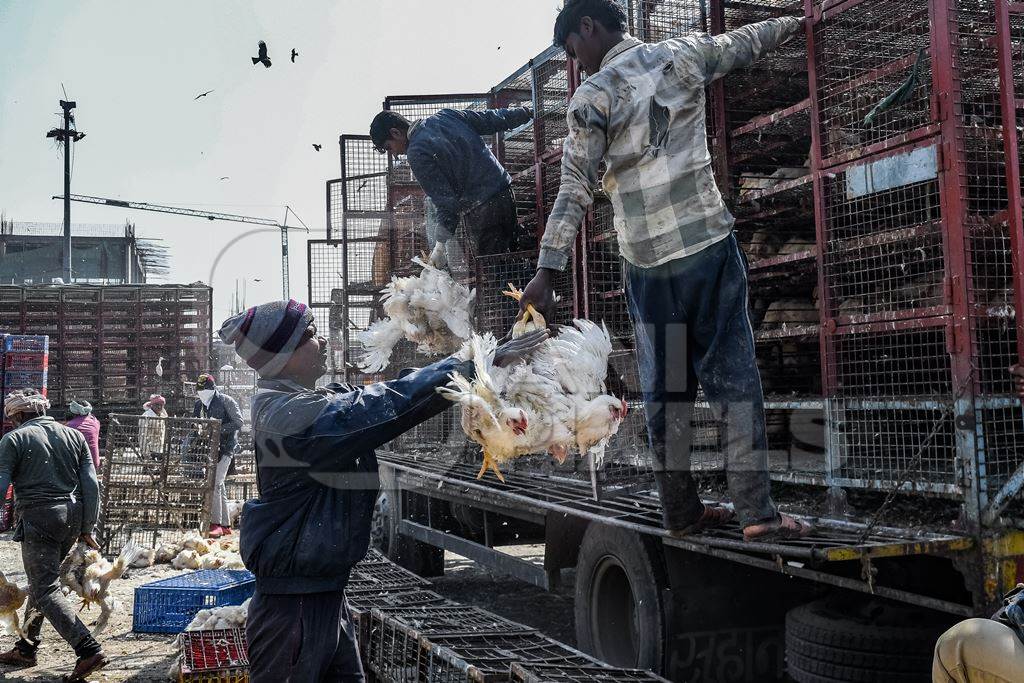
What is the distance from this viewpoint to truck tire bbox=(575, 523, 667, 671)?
16.1 feet

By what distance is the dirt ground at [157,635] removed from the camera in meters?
6.87

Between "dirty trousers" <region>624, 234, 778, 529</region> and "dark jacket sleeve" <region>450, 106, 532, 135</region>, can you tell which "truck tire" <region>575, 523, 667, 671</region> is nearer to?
"dirty trousers" <region>624, 234, 778, 529</region>

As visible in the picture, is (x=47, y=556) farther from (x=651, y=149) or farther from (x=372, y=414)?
(x=651, y=149)

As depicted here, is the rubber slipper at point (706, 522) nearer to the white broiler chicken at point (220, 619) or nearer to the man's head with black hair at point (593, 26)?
the man's head with black hair at point (593, 26)

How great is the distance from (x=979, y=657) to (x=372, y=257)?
10158 millimetres

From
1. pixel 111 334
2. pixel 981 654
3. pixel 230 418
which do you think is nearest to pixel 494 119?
pixel 981 654

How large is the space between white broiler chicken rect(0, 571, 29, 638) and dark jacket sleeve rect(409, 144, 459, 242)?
4.52 m

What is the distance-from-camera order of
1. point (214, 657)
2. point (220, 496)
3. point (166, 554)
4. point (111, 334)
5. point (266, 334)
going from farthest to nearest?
point (111, 334), point (220, 496), point (166, 554), point (214, 657), point (266, 334)

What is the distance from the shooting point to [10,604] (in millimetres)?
7125

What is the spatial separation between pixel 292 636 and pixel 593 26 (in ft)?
10.1

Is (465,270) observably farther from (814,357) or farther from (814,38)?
(814,38)

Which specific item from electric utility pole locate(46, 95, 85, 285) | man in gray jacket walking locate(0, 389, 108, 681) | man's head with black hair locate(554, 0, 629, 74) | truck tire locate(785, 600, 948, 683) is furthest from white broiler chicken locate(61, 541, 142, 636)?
electric utility pole locate(46, 95, 85, 285)

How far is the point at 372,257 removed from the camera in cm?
1202

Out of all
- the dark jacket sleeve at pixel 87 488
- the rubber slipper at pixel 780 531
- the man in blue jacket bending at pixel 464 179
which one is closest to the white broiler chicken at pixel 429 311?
the man in blue jacket bending at pixel 464 179
